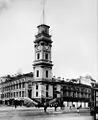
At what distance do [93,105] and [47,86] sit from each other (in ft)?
109

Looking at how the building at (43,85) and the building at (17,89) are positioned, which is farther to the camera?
the building at (17,89)

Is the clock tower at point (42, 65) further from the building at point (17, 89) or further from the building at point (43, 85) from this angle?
the building at point (17, 89)

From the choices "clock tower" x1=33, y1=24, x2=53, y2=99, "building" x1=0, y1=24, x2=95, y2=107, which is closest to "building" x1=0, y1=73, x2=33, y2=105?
"building" x1=0, y1=24, x2=95, y2=107

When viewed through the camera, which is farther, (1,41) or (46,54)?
(46,54)

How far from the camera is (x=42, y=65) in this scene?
46.2m

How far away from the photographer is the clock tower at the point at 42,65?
151 ft

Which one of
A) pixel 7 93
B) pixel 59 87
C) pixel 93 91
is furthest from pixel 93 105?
pixel 7 93

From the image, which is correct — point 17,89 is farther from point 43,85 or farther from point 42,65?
point 42,65

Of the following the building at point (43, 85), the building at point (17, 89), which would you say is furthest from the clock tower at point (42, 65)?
the building at point (17, 89)

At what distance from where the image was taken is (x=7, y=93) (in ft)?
191

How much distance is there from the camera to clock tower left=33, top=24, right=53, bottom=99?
4609 centimetres

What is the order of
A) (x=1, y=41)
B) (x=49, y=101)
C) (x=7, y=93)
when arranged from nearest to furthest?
1. (x=1, y=41)
2. (x=49, y=101)
3. (x=7, y=93)

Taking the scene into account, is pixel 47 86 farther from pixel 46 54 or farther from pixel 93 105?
pixel 93 105

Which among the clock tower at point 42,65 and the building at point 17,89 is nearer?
the clock tower at point 42,65
